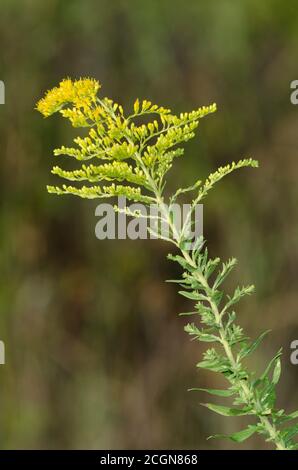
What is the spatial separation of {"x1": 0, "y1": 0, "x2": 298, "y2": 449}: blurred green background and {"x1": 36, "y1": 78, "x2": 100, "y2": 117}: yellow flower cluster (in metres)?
1.98

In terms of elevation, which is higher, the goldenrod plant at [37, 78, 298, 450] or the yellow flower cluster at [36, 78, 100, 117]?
the yellow flower cluster at [36, 78, 100, 117]

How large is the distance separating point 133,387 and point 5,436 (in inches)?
16.3

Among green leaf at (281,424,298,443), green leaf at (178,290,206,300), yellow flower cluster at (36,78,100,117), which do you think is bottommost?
green leaf at (281,424,298,443)

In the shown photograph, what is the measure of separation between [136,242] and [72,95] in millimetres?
2073

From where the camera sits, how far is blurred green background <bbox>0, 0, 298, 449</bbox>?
2.45m

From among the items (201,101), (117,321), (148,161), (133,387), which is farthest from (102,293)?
(148,161)

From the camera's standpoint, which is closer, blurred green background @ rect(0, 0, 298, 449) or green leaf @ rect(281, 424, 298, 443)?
green leaf @ rect(281, 424, 298, 443)

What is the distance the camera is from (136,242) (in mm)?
2545

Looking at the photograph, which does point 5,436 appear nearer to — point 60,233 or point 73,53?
point 60,233

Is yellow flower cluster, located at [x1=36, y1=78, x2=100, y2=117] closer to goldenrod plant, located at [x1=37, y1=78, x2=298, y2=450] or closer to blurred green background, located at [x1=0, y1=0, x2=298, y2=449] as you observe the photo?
goldenrod plant, located at [x1=37, y1=78, x2=298, y2=450]

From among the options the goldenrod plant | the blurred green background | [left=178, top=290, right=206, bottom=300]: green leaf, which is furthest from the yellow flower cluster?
the blurred green background

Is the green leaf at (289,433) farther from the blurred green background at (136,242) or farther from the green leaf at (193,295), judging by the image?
the blurred green background at (136,242)

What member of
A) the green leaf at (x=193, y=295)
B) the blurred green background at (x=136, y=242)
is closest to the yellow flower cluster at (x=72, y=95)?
the green leaf at (x=193, y=295)

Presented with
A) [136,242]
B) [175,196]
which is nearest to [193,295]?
[175,196]
